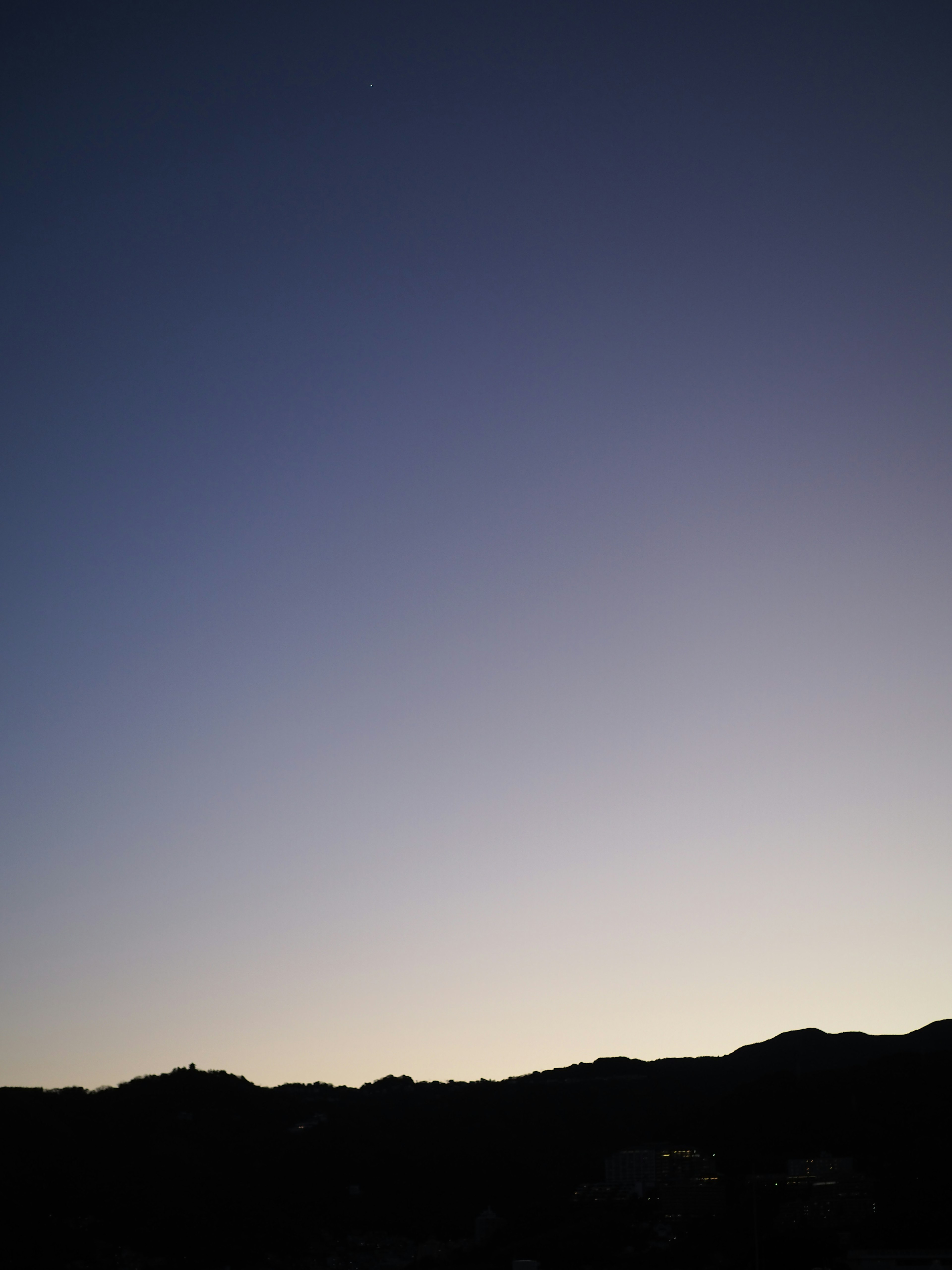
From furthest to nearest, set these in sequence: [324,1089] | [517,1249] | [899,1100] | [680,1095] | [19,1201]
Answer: [324,1089] → [680,1095] → [899,1100] → [19,1201] → [517,1249]

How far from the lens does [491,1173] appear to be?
73438 mm

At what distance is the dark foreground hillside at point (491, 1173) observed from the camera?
51.8 meters

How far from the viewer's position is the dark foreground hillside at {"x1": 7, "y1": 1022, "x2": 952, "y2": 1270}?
5181 cm

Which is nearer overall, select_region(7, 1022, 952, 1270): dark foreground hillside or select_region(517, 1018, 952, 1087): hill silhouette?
select_region(7, 1022, 952, 1270): dark foreground hillside

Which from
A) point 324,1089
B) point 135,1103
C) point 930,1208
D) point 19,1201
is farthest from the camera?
point 324,1089

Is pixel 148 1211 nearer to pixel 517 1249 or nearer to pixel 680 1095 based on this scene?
pixel 517 1249

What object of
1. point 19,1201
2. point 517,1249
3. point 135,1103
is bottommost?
point 517,1249

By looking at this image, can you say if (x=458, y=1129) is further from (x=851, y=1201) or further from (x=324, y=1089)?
(x=851, y=1201)

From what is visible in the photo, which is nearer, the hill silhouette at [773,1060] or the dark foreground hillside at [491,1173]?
the dark foreground hillside at [491,1173]

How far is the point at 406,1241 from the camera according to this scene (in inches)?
2581

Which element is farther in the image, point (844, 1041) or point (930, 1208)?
point (844, 1041)

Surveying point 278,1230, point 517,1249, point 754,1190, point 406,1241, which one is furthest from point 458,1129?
point 754,1190

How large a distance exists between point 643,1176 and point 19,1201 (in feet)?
101

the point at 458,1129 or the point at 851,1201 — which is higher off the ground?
the point at 458,1129
